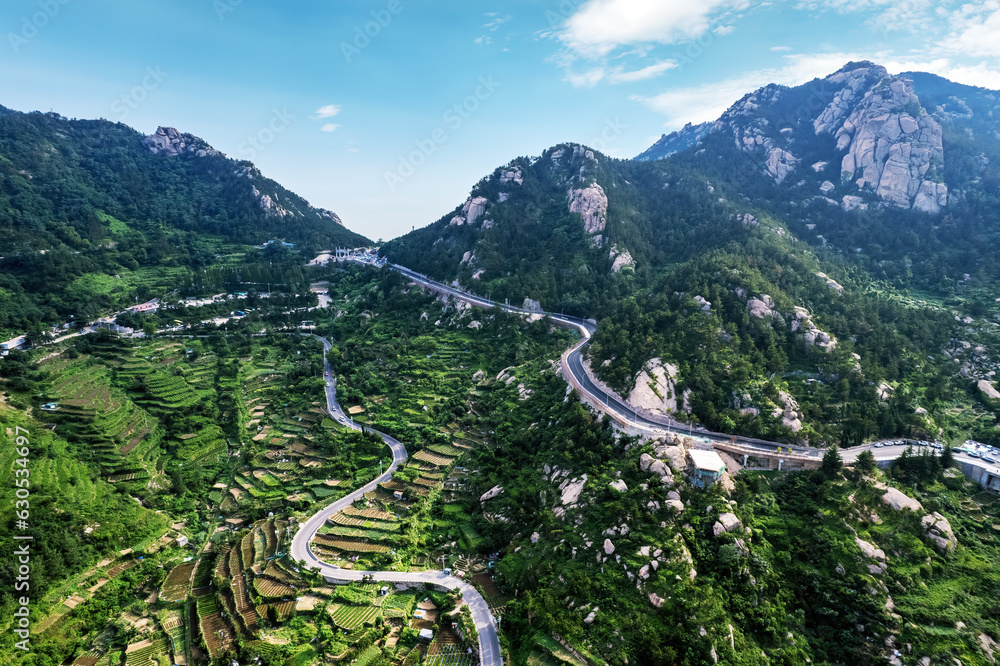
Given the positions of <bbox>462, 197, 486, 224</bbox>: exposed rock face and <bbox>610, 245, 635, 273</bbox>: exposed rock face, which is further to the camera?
<bbox>462, 197, 486, 224</bbox>: exposed rock face

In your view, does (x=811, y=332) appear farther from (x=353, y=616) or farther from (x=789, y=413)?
(x=353, y=616)

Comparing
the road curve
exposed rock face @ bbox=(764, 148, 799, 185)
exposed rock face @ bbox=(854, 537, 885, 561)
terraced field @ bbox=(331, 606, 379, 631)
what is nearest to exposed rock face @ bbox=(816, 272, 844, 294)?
exposed rock face @ bbox=(854, 537, 885, 561)

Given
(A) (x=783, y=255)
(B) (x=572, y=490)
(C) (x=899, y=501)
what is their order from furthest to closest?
(A) (x=783, y=255), (B) (x=572, y=490), (C) (x=899, y=501)

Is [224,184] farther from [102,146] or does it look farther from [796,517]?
[796,517]

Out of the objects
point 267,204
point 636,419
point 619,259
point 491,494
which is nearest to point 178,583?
point 491,494

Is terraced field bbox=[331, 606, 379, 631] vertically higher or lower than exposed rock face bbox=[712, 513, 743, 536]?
lower

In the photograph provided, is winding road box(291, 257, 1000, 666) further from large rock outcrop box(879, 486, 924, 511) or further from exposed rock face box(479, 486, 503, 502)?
Answer: exposed rock face box(479, 486, 503, 502)

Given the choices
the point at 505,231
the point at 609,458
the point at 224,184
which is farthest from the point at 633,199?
→ the point at 224,184

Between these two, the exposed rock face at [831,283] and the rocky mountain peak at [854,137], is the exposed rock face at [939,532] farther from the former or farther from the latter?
the rocky mountain peak at [854,137]
